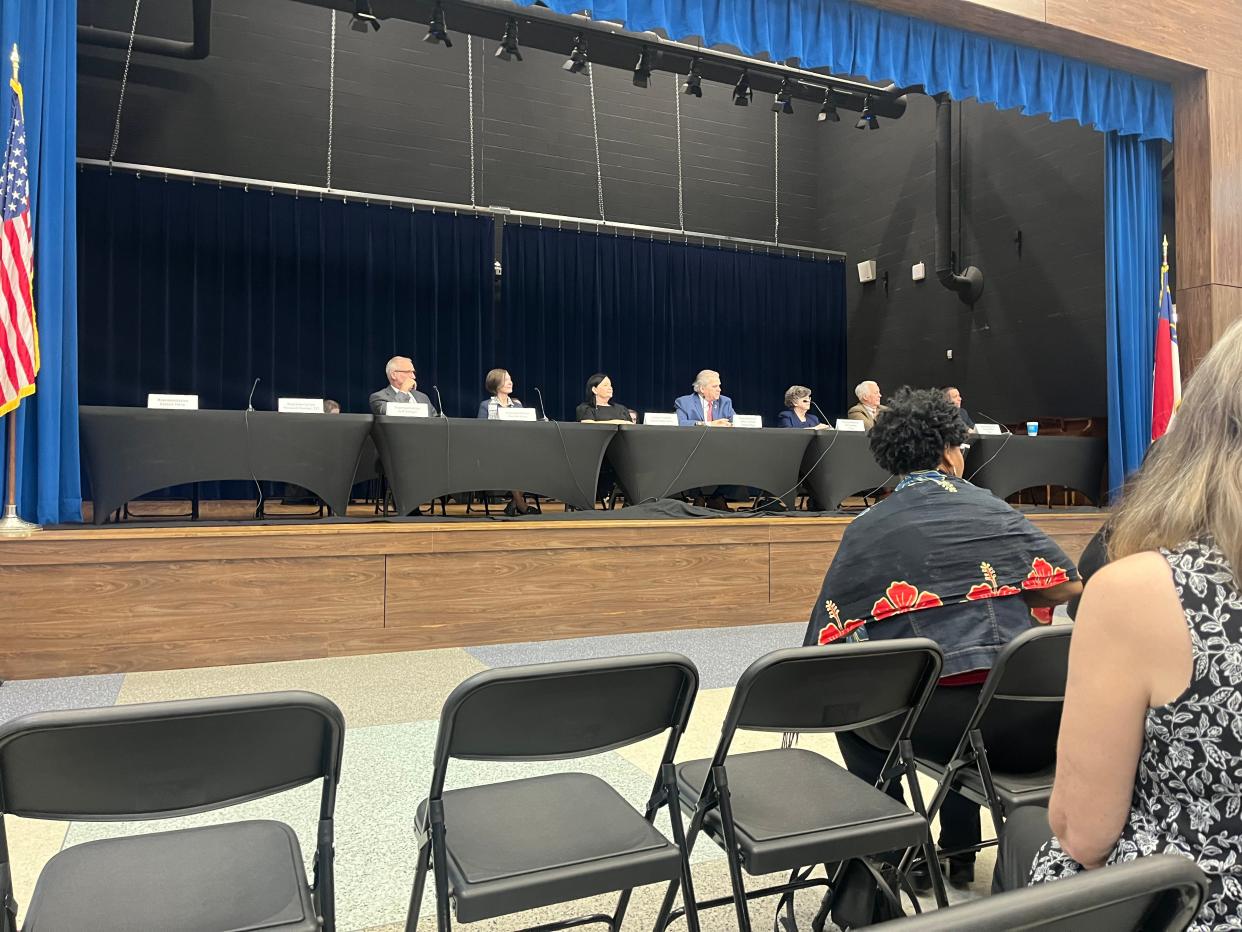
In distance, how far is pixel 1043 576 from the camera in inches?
71.4

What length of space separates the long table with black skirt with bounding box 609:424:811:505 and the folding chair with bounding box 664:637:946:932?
3.32 meters

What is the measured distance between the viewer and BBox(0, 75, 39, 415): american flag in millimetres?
3455

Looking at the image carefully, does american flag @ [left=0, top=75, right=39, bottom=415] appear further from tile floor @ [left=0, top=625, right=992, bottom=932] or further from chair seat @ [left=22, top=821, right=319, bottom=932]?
chair seat @ [left=22, top=821, right=319, bottom=932]

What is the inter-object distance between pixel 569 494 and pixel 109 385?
5.39 metres

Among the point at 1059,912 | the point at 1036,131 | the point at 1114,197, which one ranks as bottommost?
the point at 1059,912

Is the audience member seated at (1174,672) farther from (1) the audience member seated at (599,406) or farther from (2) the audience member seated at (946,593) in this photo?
(1) the audience member seated at (599,406)

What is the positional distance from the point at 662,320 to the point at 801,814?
9.00m

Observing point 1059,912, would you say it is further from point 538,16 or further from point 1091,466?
point 538,16

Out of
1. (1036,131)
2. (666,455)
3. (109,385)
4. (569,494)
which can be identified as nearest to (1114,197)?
(1036,131)

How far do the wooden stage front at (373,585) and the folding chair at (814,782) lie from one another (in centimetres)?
247

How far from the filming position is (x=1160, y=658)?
0.83 m

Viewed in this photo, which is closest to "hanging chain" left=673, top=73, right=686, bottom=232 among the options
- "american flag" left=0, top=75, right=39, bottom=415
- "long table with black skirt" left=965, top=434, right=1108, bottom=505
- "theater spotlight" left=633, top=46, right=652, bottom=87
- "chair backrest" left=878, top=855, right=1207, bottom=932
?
"theater spotlight" left=633, top=46, right=652, bottom=87

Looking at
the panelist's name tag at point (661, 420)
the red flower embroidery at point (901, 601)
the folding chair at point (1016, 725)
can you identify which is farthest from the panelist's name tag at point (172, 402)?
the folding chair at point (1016, 725)

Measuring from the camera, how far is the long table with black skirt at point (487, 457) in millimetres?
4309
